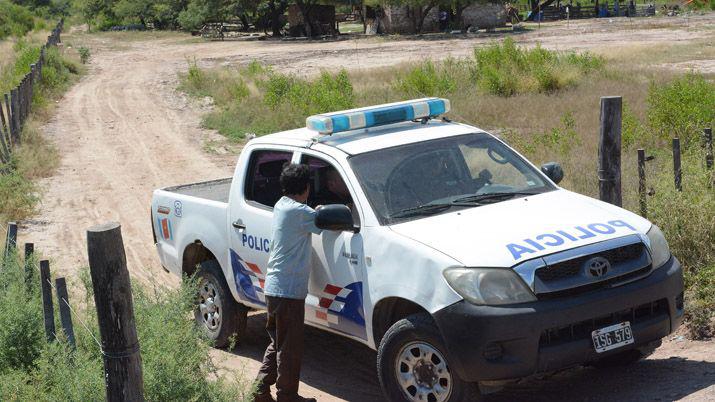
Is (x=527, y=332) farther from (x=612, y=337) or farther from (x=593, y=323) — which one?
(x=612, y=337)

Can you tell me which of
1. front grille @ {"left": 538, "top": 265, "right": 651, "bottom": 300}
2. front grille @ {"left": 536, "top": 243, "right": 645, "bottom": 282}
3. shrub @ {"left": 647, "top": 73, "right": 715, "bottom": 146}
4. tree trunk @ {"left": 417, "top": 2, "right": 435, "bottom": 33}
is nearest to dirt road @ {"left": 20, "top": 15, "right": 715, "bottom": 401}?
front grille @ {"left": 538, "top": 265, "right": 651, "bottom": 300}

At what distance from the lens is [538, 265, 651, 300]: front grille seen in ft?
17.7

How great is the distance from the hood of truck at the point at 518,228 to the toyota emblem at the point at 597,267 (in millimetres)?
116

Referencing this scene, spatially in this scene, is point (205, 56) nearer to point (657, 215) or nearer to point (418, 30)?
point (418, 30)

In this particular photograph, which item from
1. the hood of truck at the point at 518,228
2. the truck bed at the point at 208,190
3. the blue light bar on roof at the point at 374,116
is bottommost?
the truck bed at the point at 208,190

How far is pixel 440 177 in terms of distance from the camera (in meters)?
6.50

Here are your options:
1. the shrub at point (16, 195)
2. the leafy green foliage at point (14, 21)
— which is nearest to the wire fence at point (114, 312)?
the shrub at point (16, 195)

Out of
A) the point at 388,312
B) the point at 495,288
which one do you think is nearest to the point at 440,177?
the point at 388,312

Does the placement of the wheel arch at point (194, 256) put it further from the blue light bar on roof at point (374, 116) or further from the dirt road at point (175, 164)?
the blue light bar on roof at point (374, 116)

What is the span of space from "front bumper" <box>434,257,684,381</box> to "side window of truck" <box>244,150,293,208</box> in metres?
2.29

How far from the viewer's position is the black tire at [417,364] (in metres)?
5.46

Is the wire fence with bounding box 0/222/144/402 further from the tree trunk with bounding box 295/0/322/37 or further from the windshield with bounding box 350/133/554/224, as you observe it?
the tree trunk with bounding box 295/0/322/37

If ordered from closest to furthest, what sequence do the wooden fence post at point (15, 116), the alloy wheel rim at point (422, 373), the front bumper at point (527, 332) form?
the front bumper at point (527, 332) → the alloy wheel rim at point (422, 373) → the wooden fence post at point (15, 116)

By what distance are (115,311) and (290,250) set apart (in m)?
1.71
